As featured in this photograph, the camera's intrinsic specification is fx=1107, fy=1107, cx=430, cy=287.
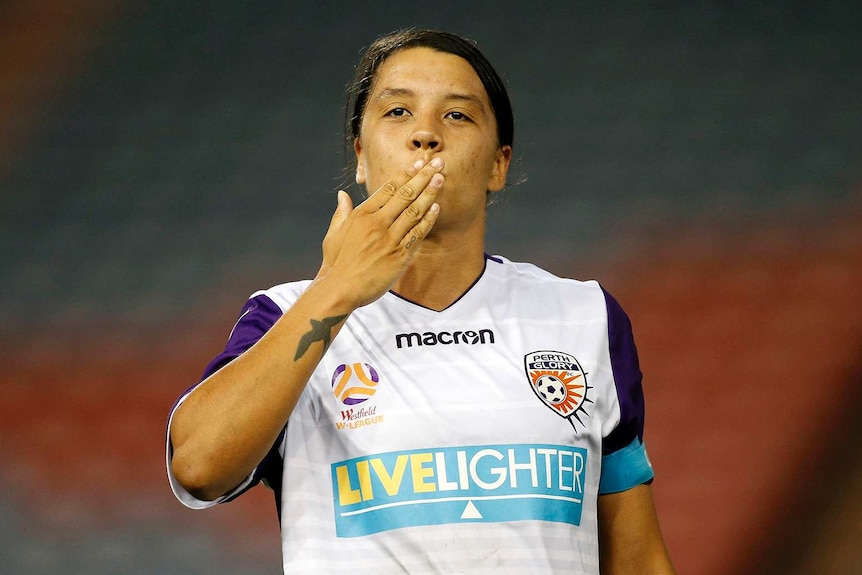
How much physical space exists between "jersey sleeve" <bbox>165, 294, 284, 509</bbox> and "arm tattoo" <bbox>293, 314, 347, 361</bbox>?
14cm

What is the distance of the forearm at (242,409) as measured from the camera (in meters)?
1.26

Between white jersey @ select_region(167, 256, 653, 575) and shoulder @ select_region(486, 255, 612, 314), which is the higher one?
shoulder @ select_region(486, 255, 612, 314)

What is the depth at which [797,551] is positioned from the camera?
2.97 metres

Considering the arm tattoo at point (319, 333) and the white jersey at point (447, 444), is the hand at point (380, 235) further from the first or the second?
the white jersey at point (447, 444)

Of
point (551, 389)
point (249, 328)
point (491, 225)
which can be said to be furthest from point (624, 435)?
point (491, 225)

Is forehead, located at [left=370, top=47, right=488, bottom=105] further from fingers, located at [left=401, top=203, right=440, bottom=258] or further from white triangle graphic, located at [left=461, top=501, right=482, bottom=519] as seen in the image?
white triangle graphic, located at [left=461, top=501, right=482, bottom=519]

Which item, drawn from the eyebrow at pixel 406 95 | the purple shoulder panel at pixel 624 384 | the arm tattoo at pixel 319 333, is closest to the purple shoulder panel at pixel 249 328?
the arm tattoo at pixel 319 333

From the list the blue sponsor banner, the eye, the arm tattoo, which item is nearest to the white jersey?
the blue sponsor banner

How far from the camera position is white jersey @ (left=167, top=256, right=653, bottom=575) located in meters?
1.38

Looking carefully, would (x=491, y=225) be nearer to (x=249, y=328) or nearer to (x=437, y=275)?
(x=437, y=275)

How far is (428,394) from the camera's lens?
144 centimetres

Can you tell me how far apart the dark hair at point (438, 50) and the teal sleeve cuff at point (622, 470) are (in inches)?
19.6

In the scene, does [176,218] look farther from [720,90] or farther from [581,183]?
[720,90]

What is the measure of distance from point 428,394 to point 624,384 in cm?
30
